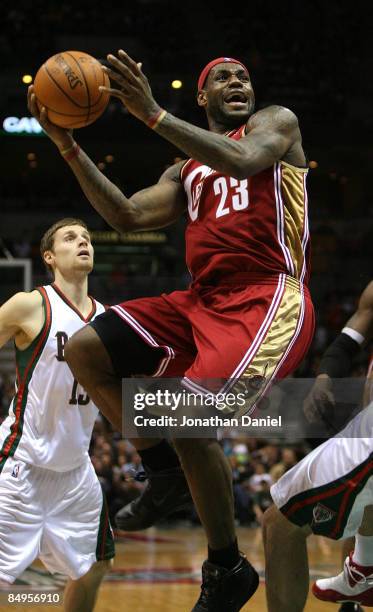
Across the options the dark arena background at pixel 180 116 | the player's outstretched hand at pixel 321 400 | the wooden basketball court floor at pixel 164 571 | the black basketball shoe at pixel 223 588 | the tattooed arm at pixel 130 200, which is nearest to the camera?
the black basketball shoe at pixel 223 588

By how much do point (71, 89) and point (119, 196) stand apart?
1.67ft

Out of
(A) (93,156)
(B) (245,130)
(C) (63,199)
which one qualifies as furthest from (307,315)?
(C) (63,199)

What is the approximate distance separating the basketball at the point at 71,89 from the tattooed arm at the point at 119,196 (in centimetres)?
5

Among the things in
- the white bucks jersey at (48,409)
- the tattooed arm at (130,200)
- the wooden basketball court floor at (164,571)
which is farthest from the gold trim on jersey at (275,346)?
the wooden basketball court floor at (164,571)

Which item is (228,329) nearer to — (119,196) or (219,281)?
(219,281)

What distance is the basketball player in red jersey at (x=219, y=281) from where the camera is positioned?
11.7ft

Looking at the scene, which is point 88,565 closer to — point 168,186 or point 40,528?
point 40,528

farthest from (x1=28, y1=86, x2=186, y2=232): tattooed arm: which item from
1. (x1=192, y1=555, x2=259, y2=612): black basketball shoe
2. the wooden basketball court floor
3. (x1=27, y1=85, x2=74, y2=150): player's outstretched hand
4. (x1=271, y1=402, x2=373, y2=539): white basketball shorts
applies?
the wooden basketball court floor

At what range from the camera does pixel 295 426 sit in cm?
477

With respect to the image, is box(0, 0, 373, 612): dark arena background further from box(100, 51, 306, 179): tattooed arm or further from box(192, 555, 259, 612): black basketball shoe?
box(100, 51, 306, 179): tattooed arm

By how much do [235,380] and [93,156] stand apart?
15.8 metres

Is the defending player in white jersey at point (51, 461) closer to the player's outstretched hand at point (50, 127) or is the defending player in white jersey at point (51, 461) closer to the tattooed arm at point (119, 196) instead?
the tattooed arm at point (119, 196)

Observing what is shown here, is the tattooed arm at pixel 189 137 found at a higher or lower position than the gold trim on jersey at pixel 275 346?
higher

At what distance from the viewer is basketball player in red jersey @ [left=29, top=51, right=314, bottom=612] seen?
3.56 m
